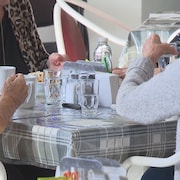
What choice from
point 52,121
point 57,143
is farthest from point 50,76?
point 57,143

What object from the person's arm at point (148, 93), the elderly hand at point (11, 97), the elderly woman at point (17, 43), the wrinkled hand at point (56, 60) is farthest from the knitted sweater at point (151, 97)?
the elderly woman at point (17, 43)

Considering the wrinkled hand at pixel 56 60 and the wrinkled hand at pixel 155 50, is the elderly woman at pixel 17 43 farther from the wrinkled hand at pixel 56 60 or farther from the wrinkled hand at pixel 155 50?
the wrinkled hand at pixel 155 50

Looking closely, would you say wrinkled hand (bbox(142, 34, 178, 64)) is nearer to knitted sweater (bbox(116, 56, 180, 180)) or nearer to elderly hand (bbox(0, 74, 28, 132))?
knitted sweater (bbox(116, 56, 180, 180))

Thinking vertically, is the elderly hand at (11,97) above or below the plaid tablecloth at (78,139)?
above

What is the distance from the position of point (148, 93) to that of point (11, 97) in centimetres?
40

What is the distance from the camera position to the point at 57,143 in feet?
4.19

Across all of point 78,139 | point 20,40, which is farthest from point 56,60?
point 78,139

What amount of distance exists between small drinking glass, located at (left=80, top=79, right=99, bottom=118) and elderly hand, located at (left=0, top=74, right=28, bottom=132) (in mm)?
167

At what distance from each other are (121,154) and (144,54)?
0.99ft

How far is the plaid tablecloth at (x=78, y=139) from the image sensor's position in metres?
1.26

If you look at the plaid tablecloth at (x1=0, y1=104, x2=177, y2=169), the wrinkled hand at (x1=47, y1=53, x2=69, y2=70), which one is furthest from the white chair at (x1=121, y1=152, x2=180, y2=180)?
the wrinkled hand at (x1=47, y1=53, x2=69, y2=70)

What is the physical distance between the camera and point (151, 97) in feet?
4.03

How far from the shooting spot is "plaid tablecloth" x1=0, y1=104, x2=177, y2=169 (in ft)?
4.15

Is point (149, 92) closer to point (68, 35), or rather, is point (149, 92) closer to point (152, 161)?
point (152, 161)
